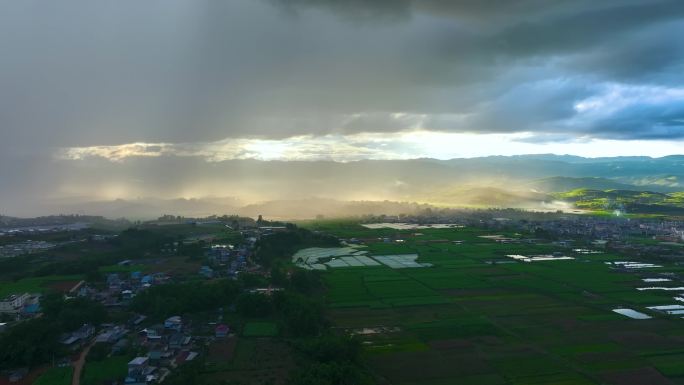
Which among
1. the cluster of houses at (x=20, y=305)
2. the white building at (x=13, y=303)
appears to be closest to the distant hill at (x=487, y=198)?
the cluster of houses at (x=20, y=305)

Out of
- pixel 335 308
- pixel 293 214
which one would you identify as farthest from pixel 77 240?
pixel 293 214

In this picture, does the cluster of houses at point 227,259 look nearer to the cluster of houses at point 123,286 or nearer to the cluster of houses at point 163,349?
the cluster of houses at point 123,286

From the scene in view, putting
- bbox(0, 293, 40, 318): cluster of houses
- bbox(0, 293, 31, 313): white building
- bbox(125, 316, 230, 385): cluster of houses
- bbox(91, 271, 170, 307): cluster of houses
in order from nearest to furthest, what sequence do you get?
bbox(125, 316, 230, 385): cluster of houses < bbox(0, 293, 40, 318): cluster of houses < bbox(0, 293, 31, 313): white building < bbox(91, 271, 170, 307): cluster of houses

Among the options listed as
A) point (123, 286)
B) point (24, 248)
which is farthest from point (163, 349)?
point (24, 248)

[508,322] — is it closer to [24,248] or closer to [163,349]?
[163,349]

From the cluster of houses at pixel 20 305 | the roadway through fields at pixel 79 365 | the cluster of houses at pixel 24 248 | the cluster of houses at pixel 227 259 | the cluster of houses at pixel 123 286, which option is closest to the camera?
the roadway through fields at pixel 79 365

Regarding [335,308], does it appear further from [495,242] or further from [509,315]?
[495,242]

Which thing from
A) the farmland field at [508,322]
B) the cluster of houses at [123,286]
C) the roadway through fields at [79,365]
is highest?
the cluster of houses at [123,286]

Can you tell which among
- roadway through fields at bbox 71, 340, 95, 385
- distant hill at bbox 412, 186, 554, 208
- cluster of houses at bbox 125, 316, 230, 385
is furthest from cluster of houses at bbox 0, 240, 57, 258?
distant hill at bbox 412, 186, 554, 208

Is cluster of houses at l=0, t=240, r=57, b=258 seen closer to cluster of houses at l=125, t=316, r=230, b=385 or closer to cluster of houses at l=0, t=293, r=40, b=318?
cluster of houses at l=0, t=293, r=40, b=318
